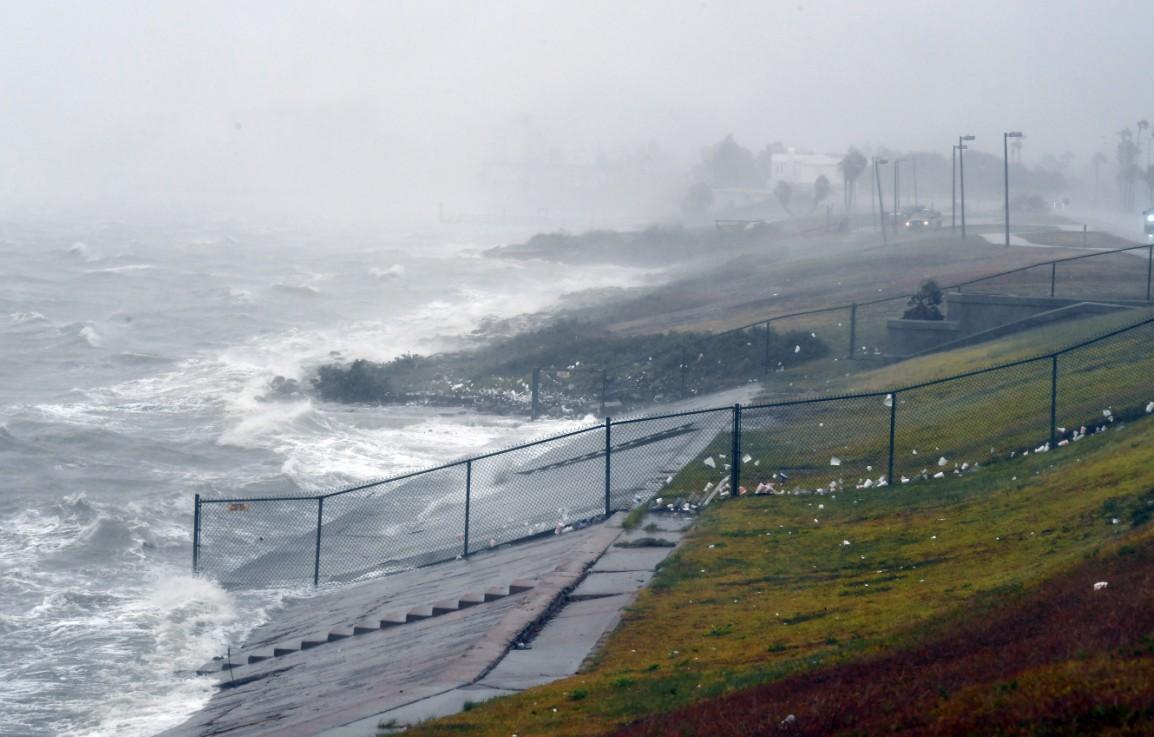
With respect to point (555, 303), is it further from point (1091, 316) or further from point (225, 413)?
point (1091, 316)

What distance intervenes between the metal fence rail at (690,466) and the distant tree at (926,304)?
331 inches

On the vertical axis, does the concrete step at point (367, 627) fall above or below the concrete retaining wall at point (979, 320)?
below

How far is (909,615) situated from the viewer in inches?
399

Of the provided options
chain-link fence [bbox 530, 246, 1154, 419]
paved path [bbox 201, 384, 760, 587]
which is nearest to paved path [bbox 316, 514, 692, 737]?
paved path [bbox 201, 384, 760, 587]

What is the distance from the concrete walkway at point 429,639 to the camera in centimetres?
1100

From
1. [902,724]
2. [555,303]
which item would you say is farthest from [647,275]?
[902,724]

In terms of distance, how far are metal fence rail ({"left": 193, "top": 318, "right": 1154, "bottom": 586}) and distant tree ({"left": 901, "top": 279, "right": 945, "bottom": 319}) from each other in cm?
841

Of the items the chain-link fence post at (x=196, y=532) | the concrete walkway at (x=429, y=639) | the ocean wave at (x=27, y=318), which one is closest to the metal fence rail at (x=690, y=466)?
the chain-link fence post at (x=196, y=532)

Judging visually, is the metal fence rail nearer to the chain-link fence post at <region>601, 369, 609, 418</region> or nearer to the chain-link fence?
the chain-link fence post at <region>601, 369, 609, 418</region>

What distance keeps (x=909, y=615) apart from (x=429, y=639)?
5613mm

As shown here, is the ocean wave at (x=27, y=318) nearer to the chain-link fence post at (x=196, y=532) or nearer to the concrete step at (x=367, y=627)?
the chain-link fence post at (x=196, y=532)

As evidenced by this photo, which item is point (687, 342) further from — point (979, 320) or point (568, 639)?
point (568, 639)

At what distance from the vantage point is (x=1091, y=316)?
2720cm

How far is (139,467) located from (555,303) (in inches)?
1618
